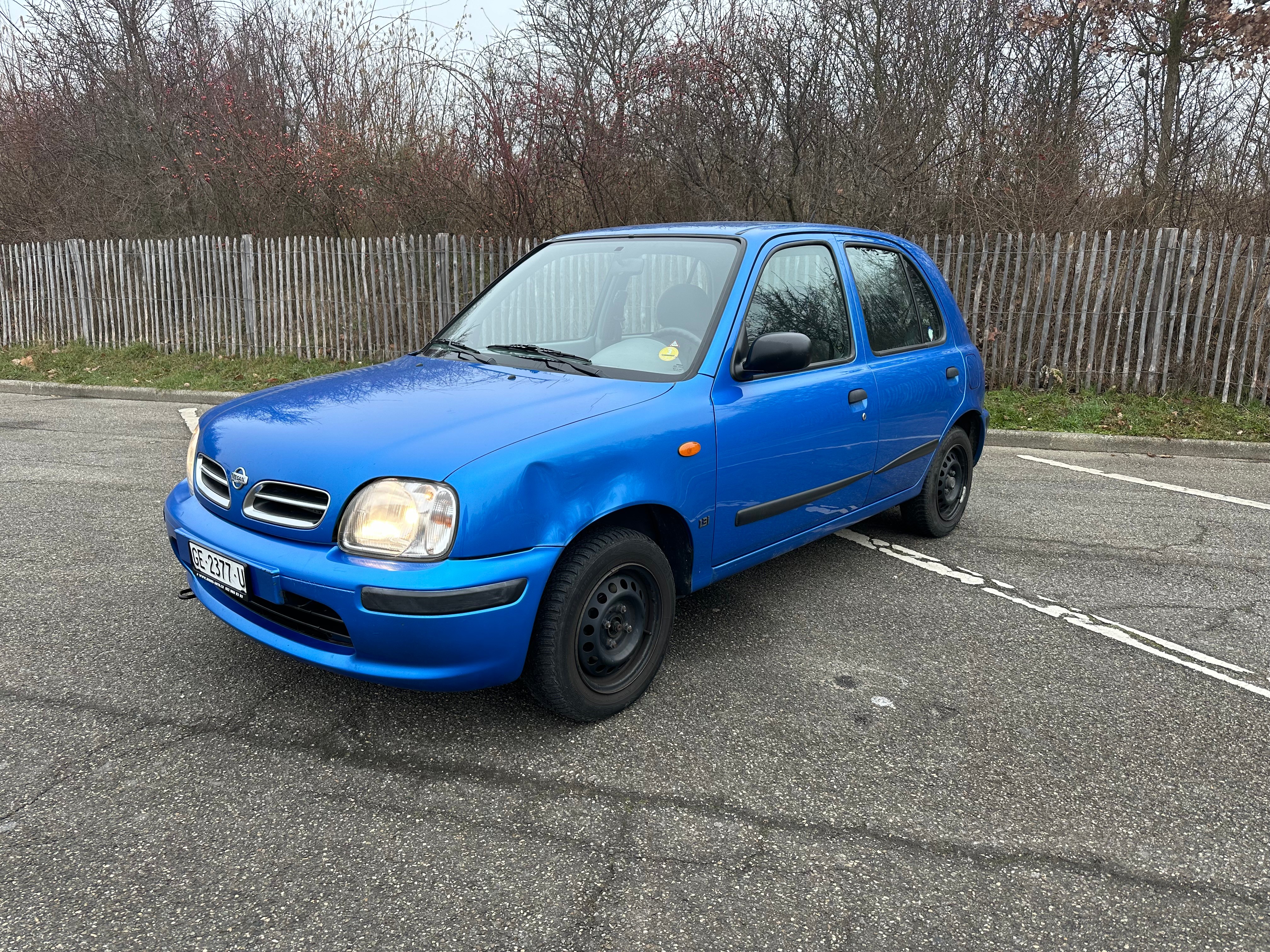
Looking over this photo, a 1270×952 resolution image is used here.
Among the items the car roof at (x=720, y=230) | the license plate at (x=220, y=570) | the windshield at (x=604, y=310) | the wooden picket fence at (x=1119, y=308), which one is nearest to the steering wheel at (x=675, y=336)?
the windshield at (x=604, y=310)

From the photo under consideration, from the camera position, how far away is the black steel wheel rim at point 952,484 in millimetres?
5172

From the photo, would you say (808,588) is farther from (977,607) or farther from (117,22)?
(117,22)

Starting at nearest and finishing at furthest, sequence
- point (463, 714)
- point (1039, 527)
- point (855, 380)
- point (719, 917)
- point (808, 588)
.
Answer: point (719, 917) < point (463, 714) < point (855, 380) < point (808, 588) < point (1039, 527)

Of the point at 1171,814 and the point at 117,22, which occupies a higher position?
the point at 117,22

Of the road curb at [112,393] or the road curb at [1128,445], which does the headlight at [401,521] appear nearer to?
the road curb at [1128,445]

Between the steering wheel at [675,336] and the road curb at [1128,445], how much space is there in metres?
6.03

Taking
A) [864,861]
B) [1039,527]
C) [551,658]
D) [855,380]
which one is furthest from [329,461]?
[1039,527]

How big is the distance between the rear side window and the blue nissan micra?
26mm

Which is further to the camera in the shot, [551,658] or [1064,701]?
[1064,701]

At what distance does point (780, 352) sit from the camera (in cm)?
332

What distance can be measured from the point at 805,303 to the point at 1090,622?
1.99 metres

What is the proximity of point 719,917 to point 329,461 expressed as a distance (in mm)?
1714

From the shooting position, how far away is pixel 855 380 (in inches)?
159

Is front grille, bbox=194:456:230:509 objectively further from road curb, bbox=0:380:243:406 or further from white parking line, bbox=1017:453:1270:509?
road curb, bbox=0:380:243:406
